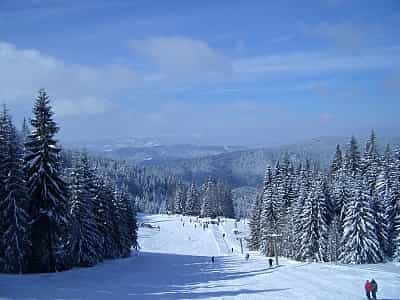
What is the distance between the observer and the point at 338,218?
59.8m

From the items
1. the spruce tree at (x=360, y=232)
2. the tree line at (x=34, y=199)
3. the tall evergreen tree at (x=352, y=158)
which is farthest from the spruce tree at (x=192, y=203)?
the tree line at (x=34, y=199)

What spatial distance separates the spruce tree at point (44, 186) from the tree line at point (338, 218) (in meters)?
33.9

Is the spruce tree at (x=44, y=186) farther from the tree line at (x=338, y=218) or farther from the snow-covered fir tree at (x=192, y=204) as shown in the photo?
the snow-covered fir tree at (x=192, y=204)

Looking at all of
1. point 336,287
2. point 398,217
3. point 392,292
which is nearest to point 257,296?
point 336,287

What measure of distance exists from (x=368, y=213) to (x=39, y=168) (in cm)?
3758

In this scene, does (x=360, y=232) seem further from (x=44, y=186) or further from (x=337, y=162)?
(x=337, y=162)

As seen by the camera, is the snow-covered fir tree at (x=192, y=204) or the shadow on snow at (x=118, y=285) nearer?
the shadow on snow at (x=118, y=285)

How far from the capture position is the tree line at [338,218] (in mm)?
50844

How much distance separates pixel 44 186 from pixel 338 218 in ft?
136

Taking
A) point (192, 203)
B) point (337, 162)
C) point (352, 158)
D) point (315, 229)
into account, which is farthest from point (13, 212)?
point (192, 203)

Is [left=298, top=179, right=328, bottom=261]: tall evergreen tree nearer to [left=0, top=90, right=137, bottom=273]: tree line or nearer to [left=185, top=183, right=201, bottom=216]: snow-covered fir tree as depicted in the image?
[left=0, top=90, right=137, bottom=273]: tree line

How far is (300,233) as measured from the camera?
2272 inches

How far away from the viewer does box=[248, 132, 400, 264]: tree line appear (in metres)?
50.8

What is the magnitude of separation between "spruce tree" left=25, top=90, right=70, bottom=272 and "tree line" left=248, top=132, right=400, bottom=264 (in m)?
33.9
